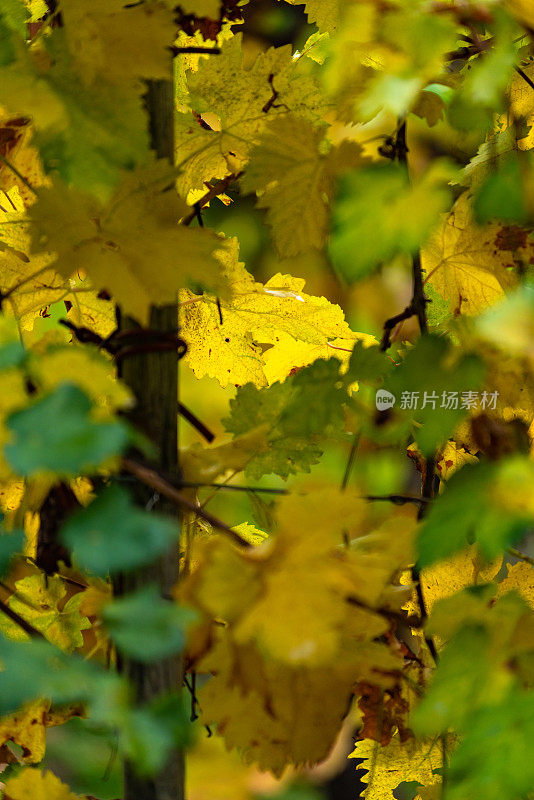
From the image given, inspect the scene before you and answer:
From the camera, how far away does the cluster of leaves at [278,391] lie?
41 centimetres

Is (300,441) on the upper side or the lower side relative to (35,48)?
lower

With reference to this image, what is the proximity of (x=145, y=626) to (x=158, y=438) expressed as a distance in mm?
263

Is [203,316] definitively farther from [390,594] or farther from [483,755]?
[483,755]

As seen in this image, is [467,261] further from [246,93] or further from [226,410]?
[226,410]

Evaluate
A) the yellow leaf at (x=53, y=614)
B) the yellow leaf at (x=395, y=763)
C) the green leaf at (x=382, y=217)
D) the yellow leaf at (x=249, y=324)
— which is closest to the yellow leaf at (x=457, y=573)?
the yellow leaf at (x=395, y=763)

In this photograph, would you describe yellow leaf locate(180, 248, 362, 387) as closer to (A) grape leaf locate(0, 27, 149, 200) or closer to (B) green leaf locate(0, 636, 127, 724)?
(A) grape leaf locate(0, 27, 149, 200)

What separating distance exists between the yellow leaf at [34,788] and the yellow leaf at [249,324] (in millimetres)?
386

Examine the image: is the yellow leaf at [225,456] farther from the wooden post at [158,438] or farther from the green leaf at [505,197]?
the green leaf at [505,197]

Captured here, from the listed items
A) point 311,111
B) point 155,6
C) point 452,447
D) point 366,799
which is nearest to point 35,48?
point 155,6

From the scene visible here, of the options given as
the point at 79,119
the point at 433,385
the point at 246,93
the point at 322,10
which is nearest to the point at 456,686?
A: the point at 433,385

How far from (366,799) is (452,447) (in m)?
→ 0.37

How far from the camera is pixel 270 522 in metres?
0.70

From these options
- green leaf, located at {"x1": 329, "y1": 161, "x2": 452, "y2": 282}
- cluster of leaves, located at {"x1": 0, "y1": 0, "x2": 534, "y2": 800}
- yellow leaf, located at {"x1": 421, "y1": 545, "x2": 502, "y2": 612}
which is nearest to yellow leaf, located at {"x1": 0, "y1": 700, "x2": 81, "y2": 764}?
cluster of leaves, located at {"x1": 0, "y1": 0, "x2": 534, "y2": 800}

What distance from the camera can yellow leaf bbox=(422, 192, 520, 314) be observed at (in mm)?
768
